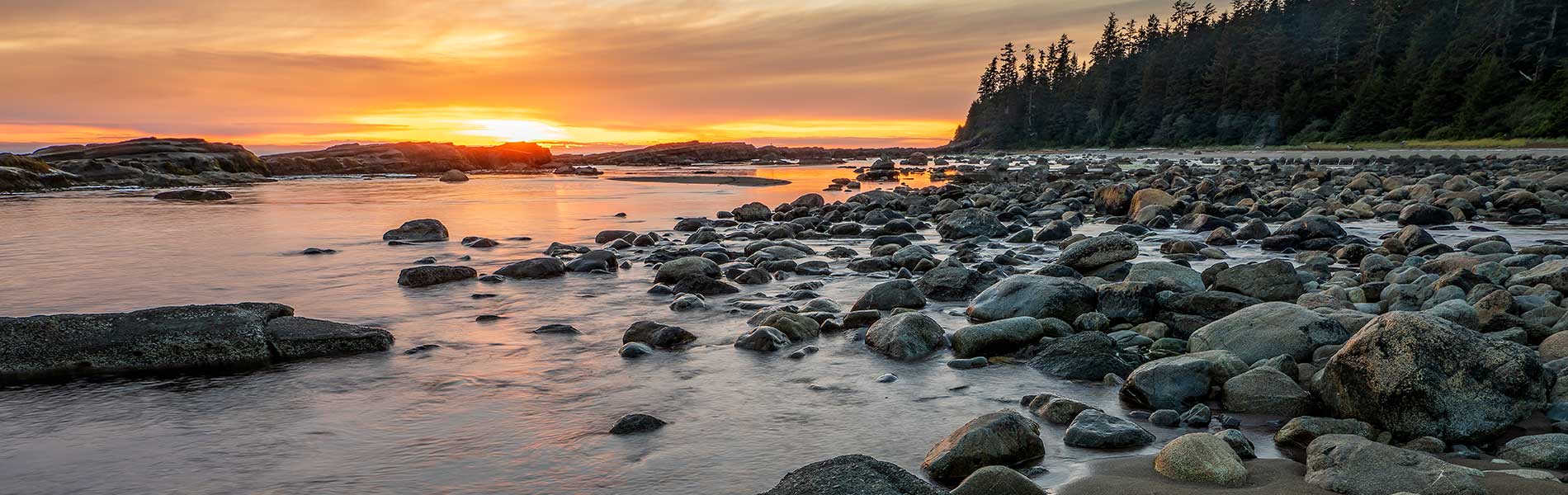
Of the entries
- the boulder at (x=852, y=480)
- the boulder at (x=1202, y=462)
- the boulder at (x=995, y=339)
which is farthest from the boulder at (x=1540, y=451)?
the boulder at (x=995, y=339)

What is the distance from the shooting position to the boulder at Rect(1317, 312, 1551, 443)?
4.04 meters

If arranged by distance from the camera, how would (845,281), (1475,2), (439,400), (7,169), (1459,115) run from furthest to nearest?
1. (1475,2)
2. (1459,115)
3. (7,169)
4. (845,281)
5. (439,400)

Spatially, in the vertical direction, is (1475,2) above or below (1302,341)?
above

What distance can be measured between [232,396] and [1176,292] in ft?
21.4

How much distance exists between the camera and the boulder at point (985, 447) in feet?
12.9

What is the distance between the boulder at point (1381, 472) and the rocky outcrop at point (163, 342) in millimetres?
5852

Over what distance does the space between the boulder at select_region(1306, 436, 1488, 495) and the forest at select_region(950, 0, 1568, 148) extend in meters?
47.8

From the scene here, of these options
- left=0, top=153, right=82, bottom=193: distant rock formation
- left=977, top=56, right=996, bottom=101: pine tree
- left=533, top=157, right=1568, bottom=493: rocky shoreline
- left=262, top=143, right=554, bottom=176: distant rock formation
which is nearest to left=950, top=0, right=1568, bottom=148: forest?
left=977, top=56, right=996, bottom=101: pine tree

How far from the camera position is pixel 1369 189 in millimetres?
19672

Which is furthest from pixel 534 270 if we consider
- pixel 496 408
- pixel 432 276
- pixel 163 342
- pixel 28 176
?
pixel 28 176

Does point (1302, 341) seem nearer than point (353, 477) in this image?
No

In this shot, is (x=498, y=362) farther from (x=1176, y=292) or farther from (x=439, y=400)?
(x=1176, y=292)

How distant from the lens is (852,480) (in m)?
3.20

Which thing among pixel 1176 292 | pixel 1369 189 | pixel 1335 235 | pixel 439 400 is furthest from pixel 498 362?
pixel 1369 189
